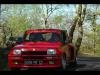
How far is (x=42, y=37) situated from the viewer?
22.6 meters

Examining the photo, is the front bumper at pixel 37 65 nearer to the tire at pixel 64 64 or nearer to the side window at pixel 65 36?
the tire at pixel 64 64

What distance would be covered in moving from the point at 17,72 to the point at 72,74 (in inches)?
50.7

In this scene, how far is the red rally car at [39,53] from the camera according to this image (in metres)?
22.4

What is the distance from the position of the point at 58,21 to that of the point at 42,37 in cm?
57

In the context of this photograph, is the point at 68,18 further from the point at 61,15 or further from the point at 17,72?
the point at 17,72

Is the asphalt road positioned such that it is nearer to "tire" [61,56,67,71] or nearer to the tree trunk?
"tire" [61,56,67,71]

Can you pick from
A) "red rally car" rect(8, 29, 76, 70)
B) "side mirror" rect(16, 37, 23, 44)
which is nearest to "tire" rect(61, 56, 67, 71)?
"red rally car" rect(8, 29, 76, 70)

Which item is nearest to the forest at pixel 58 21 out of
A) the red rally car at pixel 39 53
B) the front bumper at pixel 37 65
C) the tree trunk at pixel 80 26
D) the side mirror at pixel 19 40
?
the tree trunk at pixel 80 26

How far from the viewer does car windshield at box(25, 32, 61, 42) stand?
2261 centimetres

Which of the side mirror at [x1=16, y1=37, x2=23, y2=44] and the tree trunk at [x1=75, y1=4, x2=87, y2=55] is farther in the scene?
the tree trunk at [x1=75, y1=4, x2=87, y2=55]

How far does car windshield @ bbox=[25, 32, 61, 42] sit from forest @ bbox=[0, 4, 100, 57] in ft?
0.63

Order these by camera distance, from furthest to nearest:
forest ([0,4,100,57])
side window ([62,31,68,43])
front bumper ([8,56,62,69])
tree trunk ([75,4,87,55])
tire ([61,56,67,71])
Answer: side window ([62,31,68,43]), tree trunk ([75,4,87,55]), forest ([0,4,100,57]), tire ([61,56,67,71]), front bumper ([8,56,62,69])

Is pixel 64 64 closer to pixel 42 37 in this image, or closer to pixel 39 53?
pixel 39 53

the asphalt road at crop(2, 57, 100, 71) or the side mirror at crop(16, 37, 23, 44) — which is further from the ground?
the side mirror at crop(16, 37, 23, 44)
